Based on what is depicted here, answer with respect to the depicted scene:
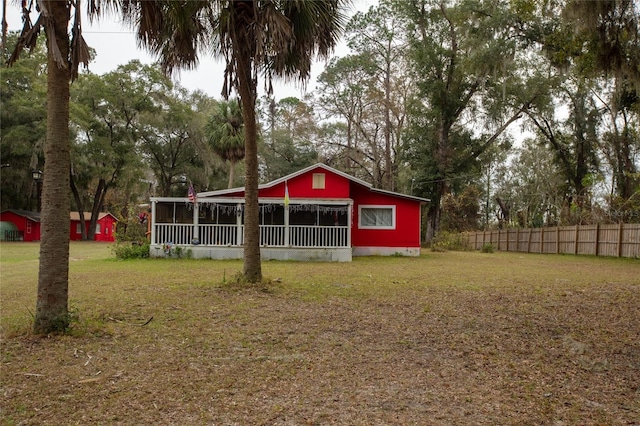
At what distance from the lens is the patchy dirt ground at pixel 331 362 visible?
145 inches

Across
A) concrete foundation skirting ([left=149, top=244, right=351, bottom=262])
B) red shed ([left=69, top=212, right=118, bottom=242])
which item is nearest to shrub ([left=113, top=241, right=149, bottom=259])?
concrete foundation skirting ([left=149, top=244, right=351, bottom=262])

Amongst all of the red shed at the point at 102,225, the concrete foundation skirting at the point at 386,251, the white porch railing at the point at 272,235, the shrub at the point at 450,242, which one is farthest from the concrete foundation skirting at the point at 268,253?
the red shed at the point at 102,225

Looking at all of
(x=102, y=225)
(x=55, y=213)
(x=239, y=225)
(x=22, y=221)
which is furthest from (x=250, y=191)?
(x=102, y=225)

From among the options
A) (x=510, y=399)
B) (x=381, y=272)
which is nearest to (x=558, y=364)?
(x=510, y=399)

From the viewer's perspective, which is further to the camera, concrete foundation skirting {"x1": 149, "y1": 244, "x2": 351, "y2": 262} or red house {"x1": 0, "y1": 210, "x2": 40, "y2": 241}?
red house {"x1": 0, "y1": 210, "x2": 40, "y2": 241}

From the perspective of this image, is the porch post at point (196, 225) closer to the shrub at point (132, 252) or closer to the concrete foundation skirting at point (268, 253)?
the concrete foundation skirting at point (268, 253)

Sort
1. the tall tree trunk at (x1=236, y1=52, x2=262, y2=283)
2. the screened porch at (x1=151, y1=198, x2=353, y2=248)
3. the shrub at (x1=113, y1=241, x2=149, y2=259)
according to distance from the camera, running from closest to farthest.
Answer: the tall tree trunk at (x1=236, y1=52, x2=262, y2=283) < the shrub at (x1=113, y1=241, x2=149, y2=259) < the screened porch at (x1=151, y1=198, x2=353, y2=248)

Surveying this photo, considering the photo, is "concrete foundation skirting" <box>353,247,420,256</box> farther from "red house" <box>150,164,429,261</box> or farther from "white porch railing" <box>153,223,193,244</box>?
"white porch railing" <box>153,223,193,244</box>

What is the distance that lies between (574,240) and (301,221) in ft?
44.3

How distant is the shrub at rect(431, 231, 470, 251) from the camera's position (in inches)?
1097

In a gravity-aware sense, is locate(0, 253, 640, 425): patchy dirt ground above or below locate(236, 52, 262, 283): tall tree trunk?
below

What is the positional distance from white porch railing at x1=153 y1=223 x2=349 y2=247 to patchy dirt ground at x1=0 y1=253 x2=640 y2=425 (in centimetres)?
940

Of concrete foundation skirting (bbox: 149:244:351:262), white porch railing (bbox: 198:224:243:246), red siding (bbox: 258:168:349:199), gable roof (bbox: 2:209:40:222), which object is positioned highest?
red siding (bbox: 258:168:349:199)

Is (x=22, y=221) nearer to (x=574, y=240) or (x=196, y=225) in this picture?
(x=196, y=225)
